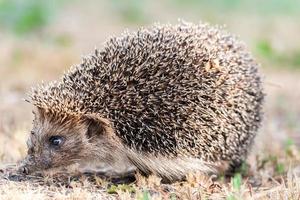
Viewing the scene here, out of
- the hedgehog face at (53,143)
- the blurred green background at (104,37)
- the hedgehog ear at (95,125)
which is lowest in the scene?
the hedgehog face at (53,143)

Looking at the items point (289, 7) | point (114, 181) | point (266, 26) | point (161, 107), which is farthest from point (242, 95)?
point (289, 7)

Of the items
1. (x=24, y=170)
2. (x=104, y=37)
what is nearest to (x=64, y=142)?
(x=24, y=170)

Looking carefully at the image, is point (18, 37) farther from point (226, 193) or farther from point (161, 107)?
point (226, 193)

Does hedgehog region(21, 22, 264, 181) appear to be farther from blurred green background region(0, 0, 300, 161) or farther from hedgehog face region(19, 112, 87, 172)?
blurred green background region(0, 0, 300, 161)

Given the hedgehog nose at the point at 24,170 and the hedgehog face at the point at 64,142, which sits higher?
the hedgehog face at the point at 64,142

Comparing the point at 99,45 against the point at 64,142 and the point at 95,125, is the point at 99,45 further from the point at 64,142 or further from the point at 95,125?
the point at 64,142

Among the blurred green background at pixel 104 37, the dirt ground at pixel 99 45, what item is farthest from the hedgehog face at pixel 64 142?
the blurred green background at pixel 104 37

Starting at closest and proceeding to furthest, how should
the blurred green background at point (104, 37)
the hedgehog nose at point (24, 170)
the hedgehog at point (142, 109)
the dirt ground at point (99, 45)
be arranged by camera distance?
the dirt ground at point (99, 45)
the hedgehog nose at point (24, 170)
the hedgehog at point (142, 109)
the blurred green background at point (104, 37)

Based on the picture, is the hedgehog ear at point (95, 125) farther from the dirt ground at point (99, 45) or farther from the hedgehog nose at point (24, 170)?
the hedgehog nose at point (24, 170)

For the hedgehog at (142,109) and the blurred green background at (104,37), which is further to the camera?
the blurred green background at (104,37)
